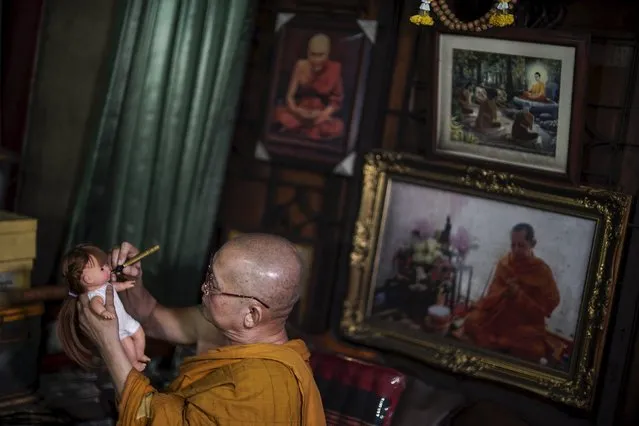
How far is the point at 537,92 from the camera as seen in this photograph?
2.97 meters

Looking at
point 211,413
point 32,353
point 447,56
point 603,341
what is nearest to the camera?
point 211,413

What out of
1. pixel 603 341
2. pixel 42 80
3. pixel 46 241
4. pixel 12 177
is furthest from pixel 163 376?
pixel 603 341

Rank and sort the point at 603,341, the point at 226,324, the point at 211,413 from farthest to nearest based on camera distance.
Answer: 1. the point at 603,341
2. the point at 226,324
3. the point at 211,413

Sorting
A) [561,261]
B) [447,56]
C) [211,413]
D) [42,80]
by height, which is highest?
[447,56]

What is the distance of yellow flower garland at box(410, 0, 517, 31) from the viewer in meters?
2.78

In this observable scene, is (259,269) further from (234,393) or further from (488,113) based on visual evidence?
(488,113)

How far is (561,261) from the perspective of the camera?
3.01 meters

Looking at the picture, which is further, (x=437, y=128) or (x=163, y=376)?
(x=163, y=376)

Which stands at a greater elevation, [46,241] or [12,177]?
[12,177]

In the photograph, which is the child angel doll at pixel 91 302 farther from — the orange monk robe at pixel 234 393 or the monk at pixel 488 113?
the monk at pixel 488 113

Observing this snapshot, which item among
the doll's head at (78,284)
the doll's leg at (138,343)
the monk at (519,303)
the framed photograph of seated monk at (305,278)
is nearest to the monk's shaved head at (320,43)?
the framed photograph of seated monk at (305,278)

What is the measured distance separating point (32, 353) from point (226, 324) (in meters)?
1.50

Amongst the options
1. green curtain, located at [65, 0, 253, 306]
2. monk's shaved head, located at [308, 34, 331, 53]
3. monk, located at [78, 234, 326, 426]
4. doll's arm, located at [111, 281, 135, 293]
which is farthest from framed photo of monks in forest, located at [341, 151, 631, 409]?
doll's arm, located at [111, 281, 135, 293]

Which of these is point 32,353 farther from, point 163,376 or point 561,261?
point 561,261
